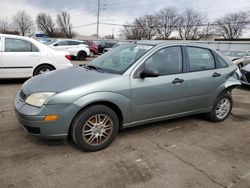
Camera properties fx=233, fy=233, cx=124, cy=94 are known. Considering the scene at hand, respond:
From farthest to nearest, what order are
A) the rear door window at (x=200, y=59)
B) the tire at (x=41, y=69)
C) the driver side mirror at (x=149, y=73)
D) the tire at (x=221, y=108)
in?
the tire at (x=41, y=69) → the tire at (x=221, y=108) → the rear door window at (x=200, y=59) → the driver side mirror at (x=149, y=73)

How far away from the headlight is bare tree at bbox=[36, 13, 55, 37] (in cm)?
7777

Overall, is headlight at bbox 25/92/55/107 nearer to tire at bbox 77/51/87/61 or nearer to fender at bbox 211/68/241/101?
fender at bbox 211/68/241/101

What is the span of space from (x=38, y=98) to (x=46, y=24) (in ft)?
262

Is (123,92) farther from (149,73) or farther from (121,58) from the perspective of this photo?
(121,58)

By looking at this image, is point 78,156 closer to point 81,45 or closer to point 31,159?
point 31,159

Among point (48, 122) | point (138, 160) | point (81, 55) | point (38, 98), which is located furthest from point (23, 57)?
point (81, 55)

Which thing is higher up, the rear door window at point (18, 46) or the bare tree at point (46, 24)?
the bare tree at point (46, 24)

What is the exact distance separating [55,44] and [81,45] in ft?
6.24

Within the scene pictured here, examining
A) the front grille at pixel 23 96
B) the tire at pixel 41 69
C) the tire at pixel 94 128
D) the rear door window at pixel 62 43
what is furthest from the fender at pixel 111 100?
the rear door window at pixel 62 43

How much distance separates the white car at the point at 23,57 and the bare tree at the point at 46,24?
7324 centimetres

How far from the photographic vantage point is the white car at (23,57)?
6.66 meters

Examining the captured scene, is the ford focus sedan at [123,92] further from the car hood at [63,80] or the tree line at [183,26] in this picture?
the tree line at [183,26]

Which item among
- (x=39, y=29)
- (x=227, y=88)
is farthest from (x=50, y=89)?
(x=39, y=29)

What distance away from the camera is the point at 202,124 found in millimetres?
4477
